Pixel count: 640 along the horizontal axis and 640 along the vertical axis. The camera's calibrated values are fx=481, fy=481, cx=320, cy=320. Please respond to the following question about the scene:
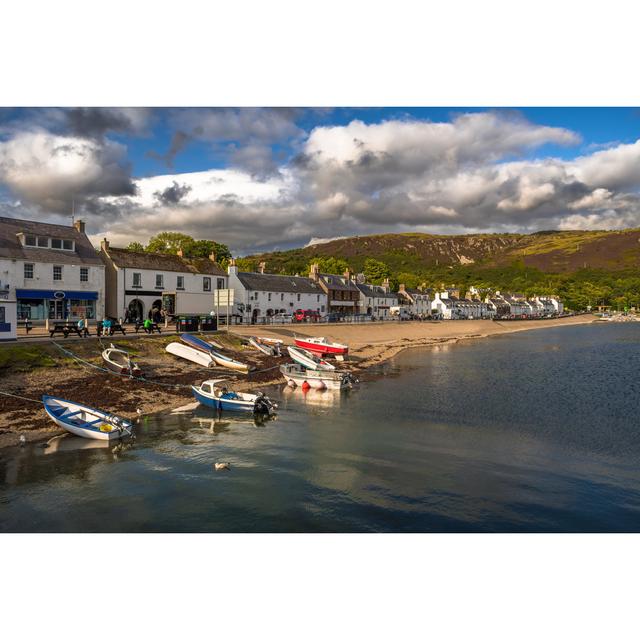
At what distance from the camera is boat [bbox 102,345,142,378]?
30469 millimetres

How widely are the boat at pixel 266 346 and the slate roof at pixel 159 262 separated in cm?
1916

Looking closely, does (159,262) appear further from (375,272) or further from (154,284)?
(375,272)

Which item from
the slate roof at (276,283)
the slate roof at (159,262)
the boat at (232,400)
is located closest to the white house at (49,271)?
the slate roof at (159,262)

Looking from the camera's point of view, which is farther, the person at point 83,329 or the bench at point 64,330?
the person at point 83,329

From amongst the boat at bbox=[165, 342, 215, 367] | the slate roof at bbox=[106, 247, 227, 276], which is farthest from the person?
the slate roof at bbox=[106, 247, 227, 276]

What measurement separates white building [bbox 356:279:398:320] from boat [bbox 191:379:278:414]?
259 feet

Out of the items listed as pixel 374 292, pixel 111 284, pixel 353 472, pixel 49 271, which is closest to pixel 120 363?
pixel 353 472

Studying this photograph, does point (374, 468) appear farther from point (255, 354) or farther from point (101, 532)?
point (255, 354)

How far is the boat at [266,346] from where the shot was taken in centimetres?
4619

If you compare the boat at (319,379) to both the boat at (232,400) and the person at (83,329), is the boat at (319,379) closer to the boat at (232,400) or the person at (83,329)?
the boat at (232,400)

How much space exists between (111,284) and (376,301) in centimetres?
6838

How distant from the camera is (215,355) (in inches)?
1531

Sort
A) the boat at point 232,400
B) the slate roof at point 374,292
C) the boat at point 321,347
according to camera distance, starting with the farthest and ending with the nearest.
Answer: the slate roof at point 374,292, the boat at point 321,347, the boat at point 232,400

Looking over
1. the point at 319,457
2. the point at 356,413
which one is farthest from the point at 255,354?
the point at 319,457
